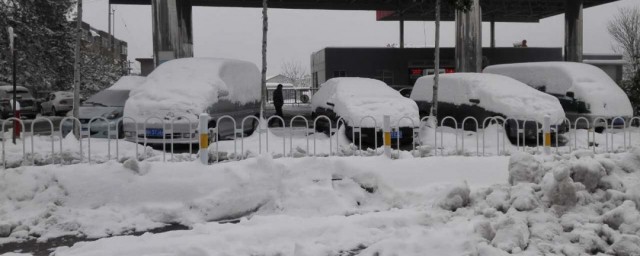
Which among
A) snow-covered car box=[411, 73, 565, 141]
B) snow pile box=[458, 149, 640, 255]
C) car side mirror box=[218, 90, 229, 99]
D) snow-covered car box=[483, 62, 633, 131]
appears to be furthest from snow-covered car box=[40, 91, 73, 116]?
snow pile box=[458, 149, 640, 255]

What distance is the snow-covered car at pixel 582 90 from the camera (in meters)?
14.8

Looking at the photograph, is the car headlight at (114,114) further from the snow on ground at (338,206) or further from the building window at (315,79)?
the building window at (315,79)

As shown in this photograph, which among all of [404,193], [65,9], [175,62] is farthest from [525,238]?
[65,9]

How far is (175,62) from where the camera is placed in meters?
13.8

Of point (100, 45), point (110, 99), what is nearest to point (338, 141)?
point (110, 99)

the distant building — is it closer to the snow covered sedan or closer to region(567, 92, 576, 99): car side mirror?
the snow covered sedan

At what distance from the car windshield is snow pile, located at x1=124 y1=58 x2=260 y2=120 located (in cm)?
184

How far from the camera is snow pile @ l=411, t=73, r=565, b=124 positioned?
42.5 feet

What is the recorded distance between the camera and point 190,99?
469 inches

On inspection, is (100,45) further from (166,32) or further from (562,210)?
(562,210)

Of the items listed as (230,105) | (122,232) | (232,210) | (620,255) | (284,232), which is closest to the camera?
(620,255)

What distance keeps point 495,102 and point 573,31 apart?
66.1ft

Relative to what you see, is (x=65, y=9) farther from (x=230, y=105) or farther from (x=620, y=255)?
(x=620, y=255)

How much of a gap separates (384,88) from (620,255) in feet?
30.5
